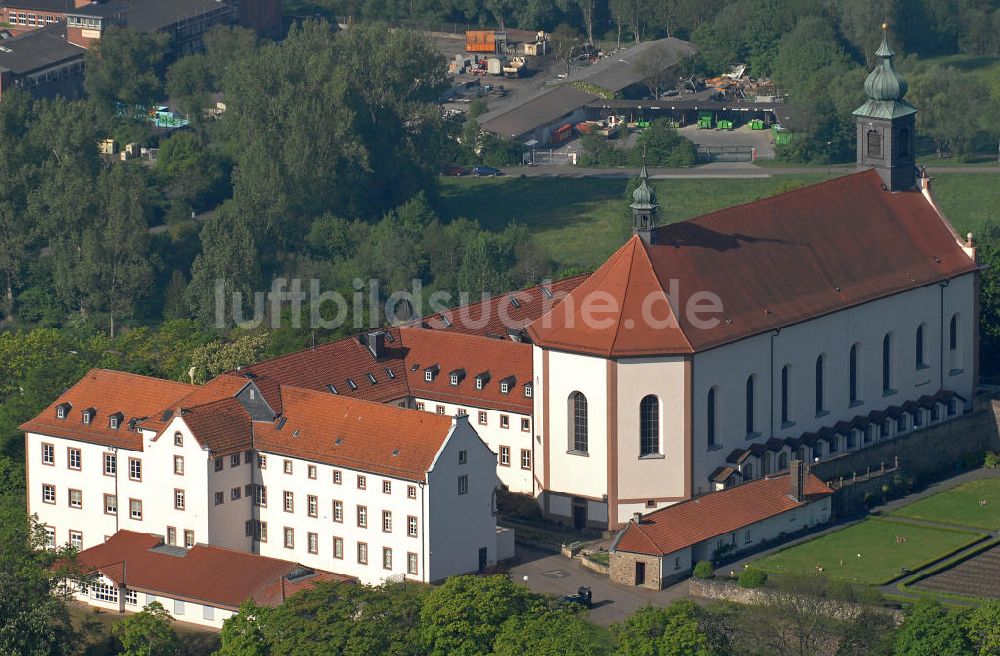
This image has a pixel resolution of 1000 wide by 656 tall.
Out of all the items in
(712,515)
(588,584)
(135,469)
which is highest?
(135,469)

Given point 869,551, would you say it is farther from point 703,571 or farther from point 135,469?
point 135,469

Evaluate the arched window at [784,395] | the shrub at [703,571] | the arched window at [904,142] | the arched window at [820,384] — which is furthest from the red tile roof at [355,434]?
the arched window at [904,142]

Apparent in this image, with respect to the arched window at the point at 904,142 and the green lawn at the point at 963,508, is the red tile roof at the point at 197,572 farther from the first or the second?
the arched window at the point at 904,142

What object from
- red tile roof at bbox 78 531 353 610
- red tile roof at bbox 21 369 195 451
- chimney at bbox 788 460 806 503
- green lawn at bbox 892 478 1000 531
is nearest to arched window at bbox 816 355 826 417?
green lawn at bbox 892 478 1000 531

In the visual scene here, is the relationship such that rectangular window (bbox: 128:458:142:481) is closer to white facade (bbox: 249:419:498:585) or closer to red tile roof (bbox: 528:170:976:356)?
white facade (bbox: 249:419:498:585)

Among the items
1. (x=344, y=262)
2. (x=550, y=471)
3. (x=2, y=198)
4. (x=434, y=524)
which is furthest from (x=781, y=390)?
(x=2, y=198)

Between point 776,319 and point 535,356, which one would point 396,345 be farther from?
point 776,319

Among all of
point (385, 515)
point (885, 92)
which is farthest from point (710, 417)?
point (885, 92)
